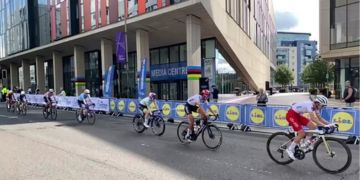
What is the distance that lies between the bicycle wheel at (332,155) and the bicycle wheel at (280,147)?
0.65m

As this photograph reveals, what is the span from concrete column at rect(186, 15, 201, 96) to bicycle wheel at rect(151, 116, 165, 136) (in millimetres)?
10980

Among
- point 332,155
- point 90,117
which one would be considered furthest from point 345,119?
point 90,117

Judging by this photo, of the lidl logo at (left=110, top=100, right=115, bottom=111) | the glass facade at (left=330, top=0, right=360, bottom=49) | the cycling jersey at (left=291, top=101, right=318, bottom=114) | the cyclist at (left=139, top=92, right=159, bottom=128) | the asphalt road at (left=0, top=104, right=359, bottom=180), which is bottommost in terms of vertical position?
the asphalt road at (left=0, top=104, right=359, bottom=180)

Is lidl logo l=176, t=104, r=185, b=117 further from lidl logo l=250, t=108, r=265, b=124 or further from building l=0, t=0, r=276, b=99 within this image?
building l=0, t=0, r=276, b=99

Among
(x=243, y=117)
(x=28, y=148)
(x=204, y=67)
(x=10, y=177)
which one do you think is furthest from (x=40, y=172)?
(x=204, y=67)

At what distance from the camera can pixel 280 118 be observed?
42.6 feet

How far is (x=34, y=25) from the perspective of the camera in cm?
5012

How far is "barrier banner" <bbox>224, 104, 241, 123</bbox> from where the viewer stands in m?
14.6

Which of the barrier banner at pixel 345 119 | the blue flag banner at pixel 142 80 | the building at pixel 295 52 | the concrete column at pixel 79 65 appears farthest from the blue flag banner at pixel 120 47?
the building at pixel 295 52

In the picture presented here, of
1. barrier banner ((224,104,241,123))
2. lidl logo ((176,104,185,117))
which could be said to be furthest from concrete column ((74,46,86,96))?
barrier banner ((224,104,241,123))

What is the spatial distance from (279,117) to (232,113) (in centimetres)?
238

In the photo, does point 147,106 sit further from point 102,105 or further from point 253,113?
point 102,105

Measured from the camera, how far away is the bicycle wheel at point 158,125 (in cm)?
1274

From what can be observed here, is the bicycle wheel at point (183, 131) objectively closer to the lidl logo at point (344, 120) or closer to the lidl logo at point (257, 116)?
the lidl logo at point (257, 116)
